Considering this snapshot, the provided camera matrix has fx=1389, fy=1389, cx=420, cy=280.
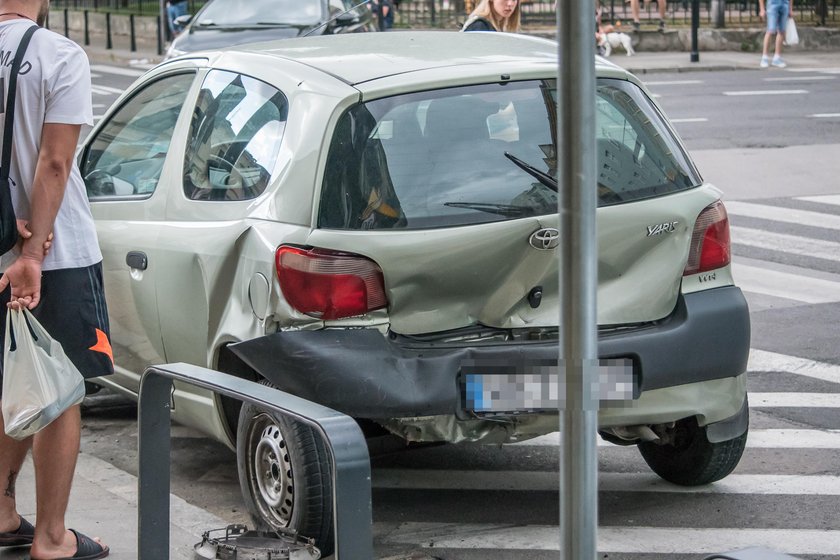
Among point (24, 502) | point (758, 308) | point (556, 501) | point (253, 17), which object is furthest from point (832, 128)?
point (24, 502)

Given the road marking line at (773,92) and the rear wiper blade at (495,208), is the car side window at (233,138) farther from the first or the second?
the road marking line at (773,92)

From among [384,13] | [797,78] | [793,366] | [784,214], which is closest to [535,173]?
[793,366]

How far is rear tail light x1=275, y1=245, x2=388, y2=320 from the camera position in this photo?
4.48 meters

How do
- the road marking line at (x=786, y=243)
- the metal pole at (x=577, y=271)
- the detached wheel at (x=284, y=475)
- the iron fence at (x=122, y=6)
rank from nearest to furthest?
the metal pole at (x=577, y=271) < the detached wheel at (x=284, y=475) < the road marking line at (x=786, y=243) < the iron fence at (x=122, y=6)

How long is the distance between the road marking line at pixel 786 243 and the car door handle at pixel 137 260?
564cm

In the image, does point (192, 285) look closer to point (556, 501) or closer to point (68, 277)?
point (68, 277)

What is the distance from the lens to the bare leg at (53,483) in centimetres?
440

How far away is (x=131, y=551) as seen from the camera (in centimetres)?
457

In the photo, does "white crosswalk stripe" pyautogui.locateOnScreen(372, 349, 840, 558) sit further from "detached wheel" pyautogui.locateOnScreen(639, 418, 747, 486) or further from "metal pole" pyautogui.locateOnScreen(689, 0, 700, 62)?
"metal pole" pyautogui.locateOnScreen(689, 0, 700, 62)

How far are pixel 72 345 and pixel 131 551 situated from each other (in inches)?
29.2

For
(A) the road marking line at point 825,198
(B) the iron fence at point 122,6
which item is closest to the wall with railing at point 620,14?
(B) the iron fence at point 122,6

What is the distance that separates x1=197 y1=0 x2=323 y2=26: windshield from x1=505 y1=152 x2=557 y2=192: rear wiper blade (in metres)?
12.3

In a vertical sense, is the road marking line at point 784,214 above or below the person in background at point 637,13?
below

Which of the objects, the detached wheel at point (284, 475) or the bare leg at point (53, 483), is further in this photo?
the detached wheel at point (284, 475)
